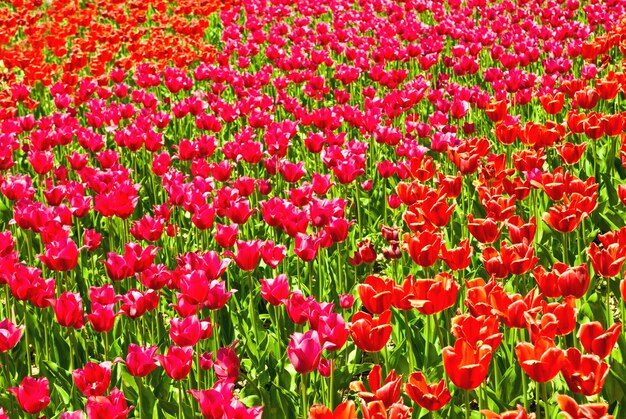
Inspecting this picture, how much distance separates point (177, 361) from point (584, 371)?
1.35 m

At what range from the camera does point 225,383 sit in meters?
2.55

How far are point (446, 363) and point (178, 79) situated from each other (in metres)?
6.03

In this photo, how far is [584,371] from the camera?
241cm

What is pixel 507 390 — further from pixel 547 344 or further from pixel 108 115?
pixel 108 115

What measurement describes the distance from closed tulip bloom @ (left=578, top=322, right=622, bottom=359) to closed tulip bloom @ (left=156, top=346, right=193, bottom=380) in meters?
1.33

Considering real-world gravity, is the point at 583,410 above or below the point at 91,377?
above

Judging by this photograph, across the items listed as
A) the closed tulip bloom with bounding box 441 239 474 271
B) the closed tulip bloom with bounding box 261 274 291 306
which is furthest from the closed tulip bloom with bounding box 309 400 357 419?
the closed tulip bloom with bounding box 441 239 474 271

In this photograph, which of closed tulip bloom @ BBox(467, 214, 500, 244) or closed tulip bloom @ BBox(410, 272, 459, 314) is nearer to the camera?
closed tulip bloom @ BBox(410, 272, 459, 314)

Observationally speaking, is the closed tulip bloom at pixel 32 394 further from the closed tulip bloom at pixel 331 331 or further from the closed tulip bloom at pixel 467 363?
the closed tulip bloom at pixel 467 363

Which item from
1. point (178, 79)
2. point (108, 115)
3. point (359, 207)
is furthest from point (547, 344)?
point (178, 79)

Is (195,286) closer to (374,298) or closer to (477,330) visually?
(374,298)

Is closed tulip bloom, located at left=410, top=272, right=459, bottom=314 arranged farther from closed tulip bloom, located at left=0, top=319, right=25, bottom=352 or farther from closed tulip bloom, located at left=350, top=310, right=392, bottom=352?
closed tulip bloom, located at left=0, top=319, right=25, bottom=352

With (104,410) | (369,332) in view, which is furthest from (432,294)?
(104,410)

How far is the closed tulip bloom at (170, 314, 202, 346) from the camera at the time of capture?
2986 millimetres
